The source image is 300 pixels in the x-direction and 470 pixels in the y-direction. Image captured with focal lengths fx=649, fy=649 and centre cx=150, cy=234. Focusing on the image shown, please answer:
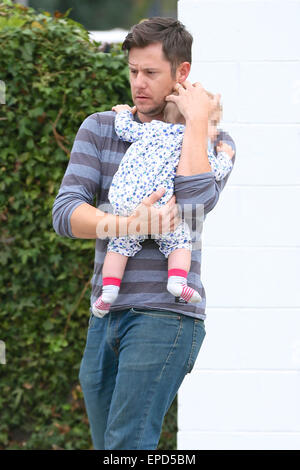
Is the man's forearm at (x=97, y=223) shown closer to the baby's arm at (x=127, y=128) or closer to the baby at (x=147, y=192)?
the baby at (x=147, y=192)

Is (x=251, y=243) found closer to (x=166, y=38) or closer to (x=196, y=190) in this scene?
(x=196, y=190)

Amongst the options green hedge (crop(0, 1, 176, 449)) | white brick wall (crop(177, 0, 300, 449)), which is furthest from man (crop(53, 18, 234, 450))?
green hedge (crop(0, 1, 176, 449))

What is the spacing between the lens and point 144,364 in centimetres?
191

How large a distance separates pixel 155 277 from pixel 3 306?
149 cm

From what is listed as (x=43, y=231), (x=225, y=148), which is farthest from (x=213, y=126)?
(x=43, y=231)

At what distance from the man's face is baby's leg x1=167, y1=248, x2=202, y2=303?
0.46 meters

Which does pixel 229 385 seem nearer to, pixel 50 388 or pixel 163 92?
pixel 50 388

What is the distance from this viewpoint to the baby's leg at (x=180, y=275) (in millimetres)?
1875

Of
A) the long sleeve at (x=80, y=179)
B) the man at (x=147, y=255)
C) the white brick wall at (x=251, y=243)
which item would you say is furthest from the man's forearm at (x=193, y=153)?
the white brick wall at (x=251, y=243)

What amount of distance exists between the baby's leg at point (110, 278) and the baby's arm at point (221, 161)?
1.27 ft

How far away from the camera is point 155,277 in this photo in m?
1.96

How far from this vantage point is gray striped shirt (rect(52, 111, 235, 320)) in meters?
1.92

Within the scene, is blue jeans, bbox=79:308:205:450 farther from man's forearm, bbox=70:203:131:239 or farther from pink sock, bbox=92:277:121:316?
man's forearm, bbox=70:203:131:239

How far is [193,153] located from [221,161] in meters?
0.18
